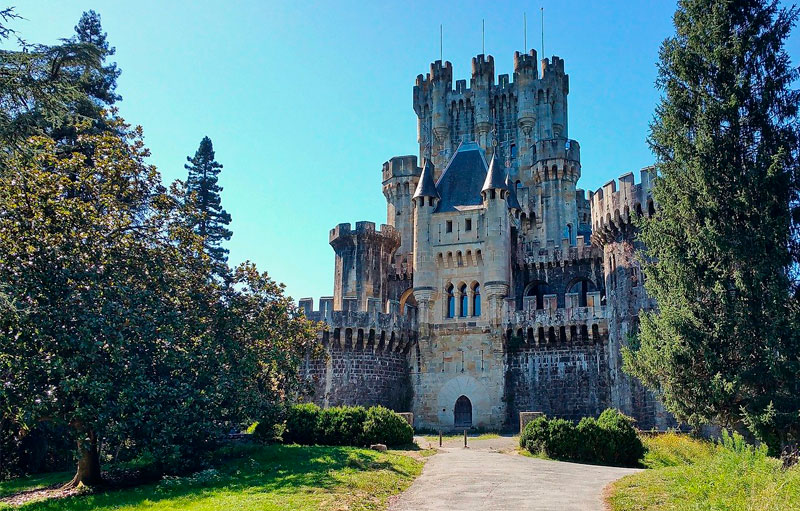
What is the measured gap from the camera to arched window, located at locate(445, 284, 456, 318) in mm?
39612

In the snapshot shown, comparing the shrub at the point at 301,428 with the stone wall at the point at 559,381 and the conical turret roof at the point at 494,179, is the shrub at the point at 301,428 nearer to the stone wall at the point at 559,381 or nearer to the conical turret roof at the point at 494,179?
the stone wall at the point at 559,381

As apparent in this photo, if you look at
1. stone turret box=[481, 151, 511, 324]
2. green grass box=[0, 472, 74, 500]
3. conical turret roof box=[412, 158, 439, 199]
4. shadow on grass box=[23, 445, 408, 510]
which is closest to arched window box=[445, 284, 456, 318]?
stone turret box=[481, 151, 511, 324]

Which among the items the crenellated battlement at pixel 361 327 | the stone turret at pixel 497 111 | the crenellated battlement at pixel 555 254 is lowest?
the crenellated battlement at pixel 361 327

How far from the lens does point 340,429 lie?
25.7 meters

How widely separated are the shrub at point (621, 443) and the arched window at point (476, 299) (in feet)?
47.1

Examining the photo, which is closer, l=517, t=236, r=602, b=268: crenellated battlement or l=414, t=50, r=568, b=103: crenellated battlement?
l=517, t=236, r=602, b=268: crenellated battlement

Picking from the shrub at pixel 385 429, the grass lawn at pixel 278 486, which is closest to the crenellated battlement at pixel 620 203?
the shrub at pixel 385 429

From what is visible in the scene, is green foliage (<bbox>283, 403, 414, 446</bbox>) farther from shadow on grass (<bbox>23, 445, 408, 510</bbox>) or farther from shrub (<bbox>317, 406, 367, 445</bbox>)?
shadow on grass (<bbox>23, 445, 408, 510</bbox>)

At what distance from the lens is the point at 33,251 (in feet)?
63.2

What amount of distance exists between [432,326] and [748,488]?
85.9 ft

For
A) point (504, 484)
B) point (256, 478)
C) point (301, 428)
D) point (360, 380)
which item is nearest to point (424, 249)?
point (360, 380)

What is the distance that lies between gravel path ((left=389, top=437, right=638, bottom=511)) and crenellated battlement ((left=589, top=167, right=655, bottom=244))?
15191 millimetres

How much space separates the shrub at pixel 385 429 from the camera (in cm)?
2570

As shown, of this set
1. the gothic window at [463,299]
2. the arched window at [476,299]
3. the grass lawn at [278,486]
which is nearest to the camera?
the grass lawn at [278,486]
